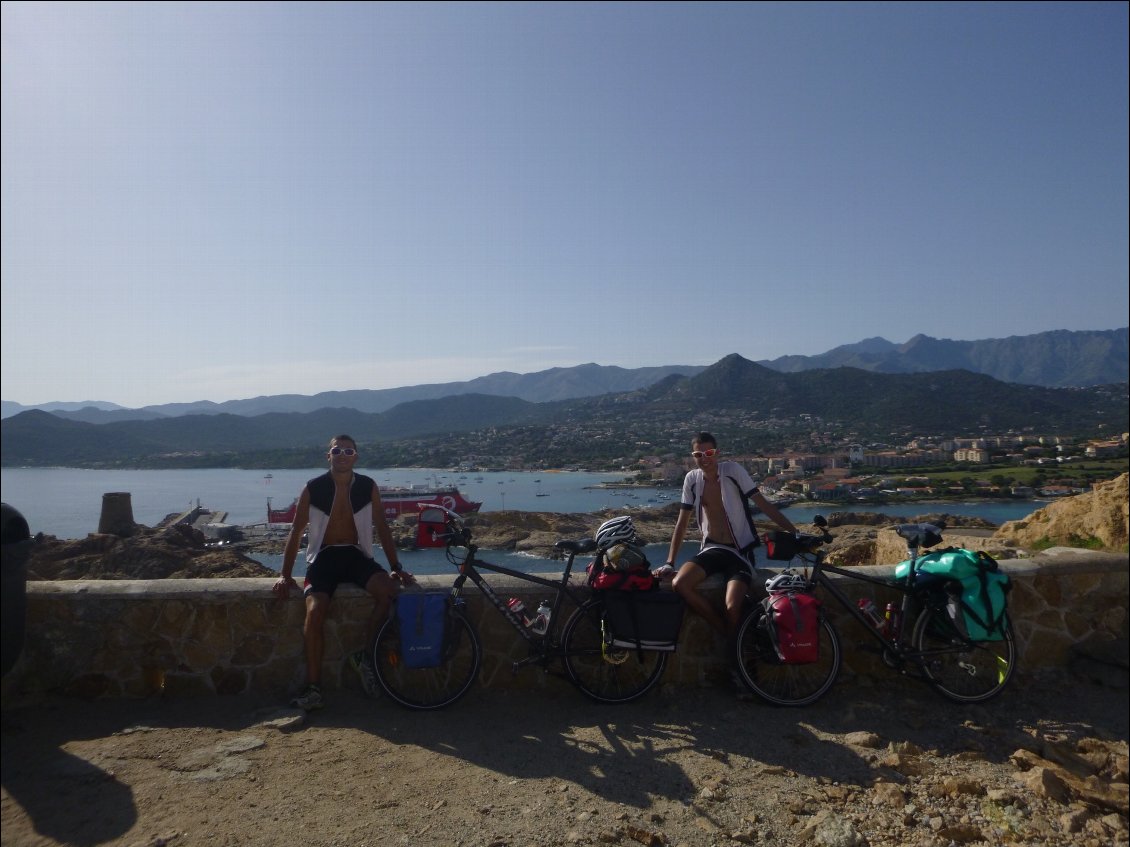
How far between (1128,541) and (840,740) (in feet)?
13.8

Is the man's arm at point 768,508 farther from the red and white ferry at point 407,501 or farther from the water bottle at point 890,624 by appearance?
the red and white ferry at point 407,501

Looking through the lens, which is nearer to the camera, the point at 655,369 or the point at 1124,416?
the point at 1124,416

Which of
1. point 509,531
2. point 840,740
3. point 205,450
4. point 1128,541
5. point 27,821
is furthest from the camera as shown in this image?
point 205,450

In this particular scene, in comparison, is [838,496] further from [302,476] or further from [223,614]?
[302,476]

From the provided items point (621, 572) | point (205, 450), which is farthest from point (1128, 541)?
point (205, 450)

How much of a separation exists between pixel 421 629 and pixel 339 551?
753 millimetres

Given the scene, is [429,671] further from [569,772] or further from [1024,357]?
[1024,357]

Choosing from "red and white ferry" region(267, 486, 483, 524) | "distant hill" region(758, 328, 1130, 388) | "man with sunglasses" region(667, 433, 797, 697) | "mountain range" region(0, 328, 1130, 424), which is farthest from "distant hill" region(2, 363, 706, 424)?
"man with sunglasses" region(667, 433, 797, 697)

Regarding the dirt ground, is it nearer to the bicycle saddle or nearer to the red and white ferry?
the bicycle saddle

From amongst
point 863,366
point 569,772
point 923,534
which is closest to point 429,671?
point 569,772

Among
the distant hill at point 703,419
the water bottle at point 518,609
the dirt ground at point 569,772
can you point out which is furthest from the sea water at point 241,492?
the water bottle at point 518,609

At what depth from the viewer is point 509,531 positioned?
1130 centimetres

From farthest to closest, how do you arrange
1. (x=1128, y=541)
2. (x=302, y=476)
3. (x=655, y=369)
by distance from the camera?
(x=655, y=369), (x=302, y=476), (x=1128, y=541)

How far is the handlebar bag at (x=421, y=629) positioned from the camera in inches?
163
